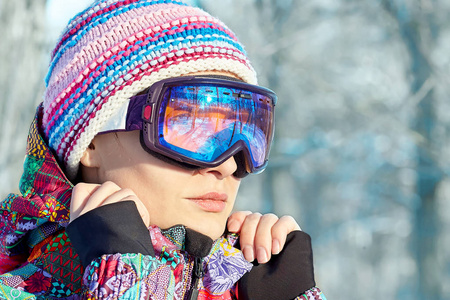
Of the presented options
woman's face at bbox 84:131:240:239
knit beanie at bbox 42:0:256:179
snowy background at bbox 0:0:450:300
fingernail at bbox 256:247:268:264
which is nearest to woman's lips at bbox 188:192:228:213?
woman's face at bbox 84:131:240:239

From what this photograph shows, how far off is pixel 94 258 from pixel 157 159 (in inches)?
16.8

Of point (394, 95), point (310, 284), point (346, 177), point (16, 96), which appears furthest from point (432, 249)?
point (310, 284)

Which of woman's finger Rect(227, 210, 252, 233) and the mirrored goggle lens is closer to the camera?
the mirrored goggle lens

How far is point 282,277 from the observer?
189 centimetres

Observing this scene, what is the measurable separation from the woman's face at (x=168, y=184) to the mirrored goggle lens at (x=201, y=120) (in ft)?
0.25

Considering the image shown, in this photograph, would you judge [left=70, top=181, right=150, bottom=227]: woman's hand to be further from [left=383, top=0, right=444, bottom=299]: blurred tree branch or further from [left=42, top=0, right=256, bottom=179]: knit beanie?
[left=383, top=0, right=444, bottom=299]: blurred tree branch

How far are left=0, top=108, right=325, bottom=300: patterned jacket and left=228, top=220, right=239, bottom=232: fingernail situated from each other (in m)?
0.03

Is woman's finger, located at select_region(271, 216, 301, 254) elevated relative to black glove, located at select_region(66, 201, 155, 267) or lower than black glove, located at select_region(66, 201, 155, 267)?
elevated

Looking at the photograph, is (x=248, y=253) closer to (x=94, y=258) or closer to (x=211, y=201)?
(x=211, y=201)

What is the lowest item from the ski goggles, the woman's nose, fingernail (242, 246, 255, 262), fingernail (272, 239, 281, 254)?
fingernail (242, 246, 255, 262)

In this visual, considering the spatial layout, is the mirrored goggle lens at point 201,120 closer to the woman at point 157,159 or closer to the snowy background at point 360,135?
the woman at point 157,159

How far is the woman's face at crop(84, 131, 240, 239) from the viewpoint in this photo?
1.76 meters

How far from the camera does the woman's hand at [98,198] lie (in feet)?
5.26

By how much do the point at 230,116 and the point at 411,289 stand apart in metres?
10.9
